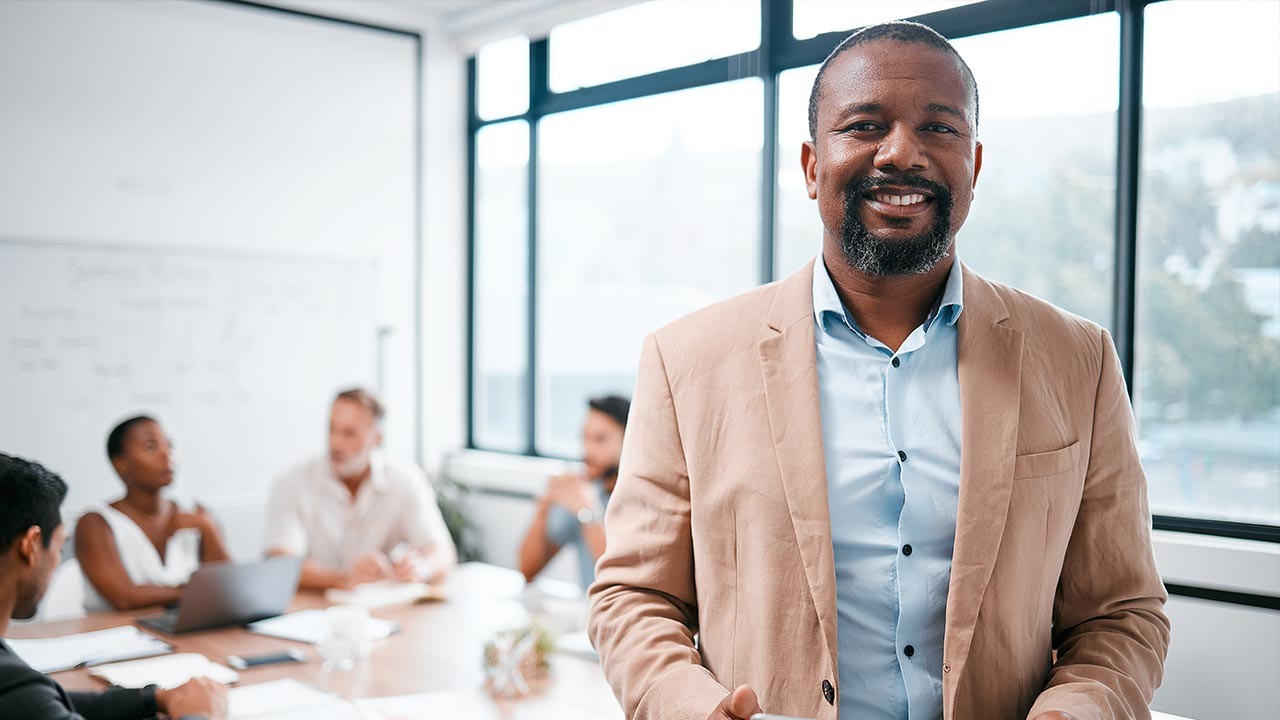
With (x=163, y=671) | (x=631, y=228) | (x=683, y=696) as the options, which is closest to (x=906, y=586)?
(x=683, y=696)

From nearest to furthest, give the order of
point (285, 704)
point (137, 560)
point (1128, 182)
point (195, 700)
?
point (195, 700) → point (285, 704) → point (137, 560) → point (1128, 182)

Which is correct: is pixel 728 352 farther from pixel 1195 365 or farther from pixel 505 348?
pixel 505 348

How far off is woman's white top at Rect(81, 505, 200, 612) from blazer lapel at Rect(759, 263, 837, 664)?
2444mm

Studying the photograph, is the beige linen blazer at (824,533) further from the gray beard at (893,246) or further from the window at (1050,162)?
the window at (1050,162)

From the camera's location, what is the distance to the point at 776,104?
14.3 ft

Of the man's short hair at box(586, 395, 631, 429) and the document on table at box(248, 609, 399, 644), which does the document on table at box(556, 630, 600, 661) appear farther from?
the man's short hair at box(586, 395, 631, 429)

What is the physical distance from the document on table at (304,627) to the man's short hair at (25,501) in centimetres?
76

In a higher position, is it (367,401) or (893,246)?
(893,246)

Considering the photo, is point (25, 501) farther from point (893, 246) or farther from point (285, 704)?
point (893, 246)

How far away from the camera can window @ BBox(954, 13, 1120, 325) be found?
3.47 m

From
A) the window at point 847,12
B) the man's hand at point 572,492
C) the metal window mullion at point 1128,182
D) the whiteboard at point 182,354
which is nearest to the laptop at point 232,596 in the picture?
the man's hand at point 572,492

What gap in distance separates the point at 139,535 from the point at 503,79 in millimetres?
3233

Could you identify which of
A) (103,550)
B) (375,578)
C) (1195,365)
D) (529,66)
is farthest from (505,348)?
(1195,365)

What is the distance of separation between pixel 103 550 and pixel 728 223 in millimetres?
2792
